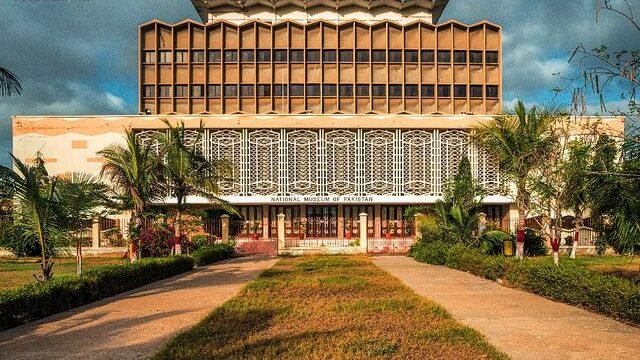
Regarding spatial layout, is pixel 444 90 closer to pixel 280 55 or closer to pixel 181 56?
pixel 280 55

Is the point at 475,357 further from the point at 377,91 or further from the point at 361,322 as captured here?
the point at 377,91

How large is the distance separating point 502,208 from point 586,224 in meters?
6.30

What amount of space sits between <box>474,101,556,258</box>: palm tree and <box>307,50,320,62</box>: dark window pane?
27.5 metres

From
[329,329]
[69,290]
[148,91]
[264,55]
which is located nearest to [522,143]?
[329,329]

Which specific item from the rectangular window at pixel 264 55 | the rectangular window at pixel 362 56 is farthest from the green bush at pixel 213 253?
the rectangular window at pixel 362 56

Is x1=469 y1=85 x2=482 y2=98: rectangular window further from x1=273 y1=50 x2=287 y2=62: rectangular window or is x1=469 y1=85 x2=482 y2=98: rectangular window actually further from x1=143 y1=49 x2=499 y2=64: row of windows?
Result: x1=273 y1=50 x2=287 y2=62: rectangular window

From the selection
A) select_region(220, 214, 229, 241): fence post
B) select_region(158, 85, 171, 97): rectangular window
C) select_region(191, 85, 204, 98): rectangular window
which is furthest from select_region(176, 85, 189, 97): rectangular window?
select_region(220, 214, 229, 241): fence post

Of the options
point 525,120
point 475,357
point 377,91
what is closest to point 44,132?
point 377,91

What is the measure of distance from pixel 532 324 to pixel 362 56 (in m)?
44.3

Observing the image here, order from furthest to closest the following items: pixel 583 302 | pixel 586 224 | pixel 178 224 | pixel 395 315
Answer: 1. pixel 586 224
2. pixel 178 224
3. pixel 583 302
4. pixel 395 315

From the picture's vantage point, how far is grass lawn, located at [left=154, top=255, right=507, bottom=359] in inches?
308

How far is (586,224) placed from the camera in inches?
1373

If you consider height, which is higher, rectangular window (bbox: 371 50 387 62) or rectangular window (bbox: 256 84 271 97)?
rectangular window (bbox: 371 50 387 62)

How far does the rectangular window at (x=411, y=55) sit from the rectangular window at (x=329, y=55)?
6228 millimetres
